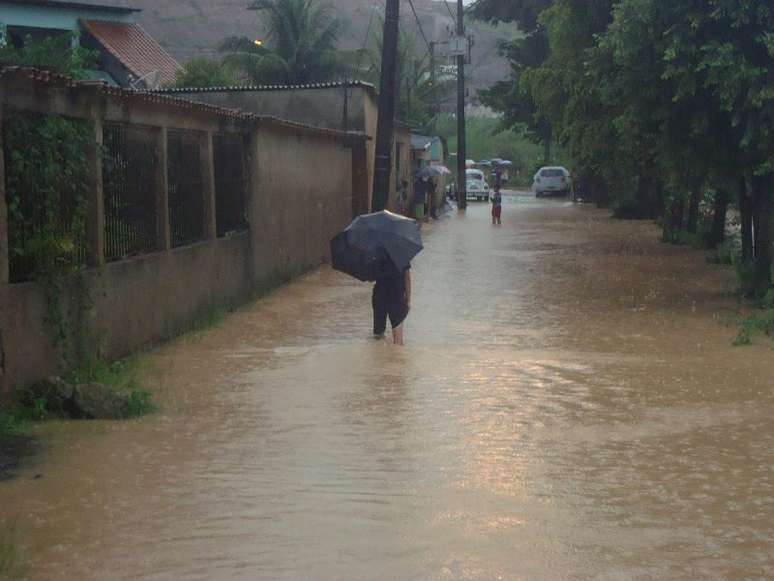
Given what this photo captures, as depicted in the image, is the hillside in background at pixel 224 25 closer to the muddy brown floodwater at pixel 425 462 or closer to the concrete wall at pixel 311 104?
the concrete wall at pixel 311 104

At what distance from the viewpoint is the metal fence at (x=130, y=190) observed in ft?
41.7

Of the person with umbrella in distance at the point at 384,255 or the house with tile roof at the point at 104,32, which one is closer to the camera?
the person with umbrella in distance at the point at 384,255

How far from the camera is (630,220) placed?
145 ft

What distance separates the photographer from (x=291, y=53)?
5184 centimetres

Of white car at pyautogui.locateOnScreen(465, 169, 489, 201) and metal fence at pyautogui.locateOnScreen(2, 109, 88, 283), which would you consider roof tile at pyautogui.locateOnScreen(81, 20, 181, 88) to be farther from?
white car at pyautogui.locateOnScreen(465, 169, 489, 201)

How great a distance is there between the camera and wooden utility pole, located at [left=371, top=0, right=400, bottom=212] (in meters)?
25.0

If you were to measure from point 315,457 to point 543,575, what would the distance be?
2855 millimetres

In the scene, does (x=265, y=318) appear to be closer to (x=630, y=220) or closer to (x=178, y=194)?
(x=178, y=194)

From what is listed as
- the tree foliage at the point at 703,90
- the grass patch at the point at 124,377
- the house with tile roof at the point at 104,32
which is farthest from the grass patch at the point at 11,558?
the house with tile roof at the point at 104,32

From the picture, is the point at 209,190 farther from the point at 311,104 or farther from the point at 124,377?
the point at 311,104

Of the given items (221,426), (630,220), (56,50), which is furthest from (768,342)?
(630,220)

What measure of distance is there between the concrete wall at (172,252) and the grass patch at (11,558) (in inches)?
120

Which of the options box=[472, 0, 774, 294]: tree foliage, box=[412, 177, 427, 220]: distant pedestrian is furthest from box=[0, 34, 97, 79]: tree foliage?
box=[412, 177, 427, 220]: distant pedestrian

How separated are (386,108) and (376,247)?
11832mm
